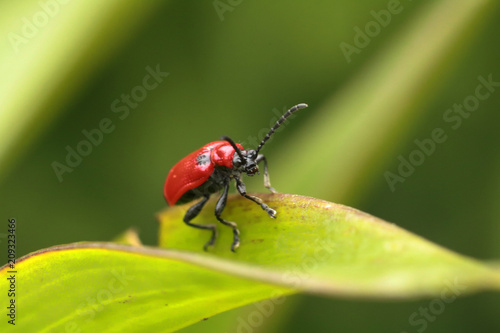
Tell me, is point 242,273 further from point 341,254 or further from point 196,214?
point 196,214

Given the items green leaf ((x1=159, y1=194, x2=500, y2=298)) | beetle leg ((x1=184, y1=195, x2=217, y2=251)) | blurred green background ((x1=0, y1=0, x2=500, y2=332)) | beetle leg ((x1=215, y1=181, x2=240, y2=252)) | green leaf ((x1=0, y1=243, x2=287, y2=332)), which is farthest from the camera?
blurred green background ((x1=0, y1=0, x2=500, y2=332))

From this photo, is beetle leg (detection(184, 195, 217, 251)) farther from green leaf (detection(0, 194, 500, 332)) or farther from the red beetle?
green leaf (detection(0, 194, 500, 332))

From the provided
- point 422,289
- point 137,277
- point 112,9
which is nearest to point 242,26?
point 112,9

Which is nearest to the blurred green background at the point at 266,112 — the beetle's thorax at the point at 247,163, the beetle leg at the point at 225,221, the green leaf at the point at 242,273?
the beetle's thorax at the point at 247,163

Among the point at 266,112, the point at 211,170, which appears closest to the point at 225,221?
the point at 211,170

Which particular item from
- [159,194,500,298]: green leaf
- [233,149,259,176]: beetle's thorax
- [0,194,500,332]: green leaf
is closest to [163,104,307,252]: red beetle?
[233,149,259,176]: beetle's thorax

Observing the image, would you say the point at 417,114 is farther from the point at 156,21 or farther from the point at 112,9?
the point at 156,21
